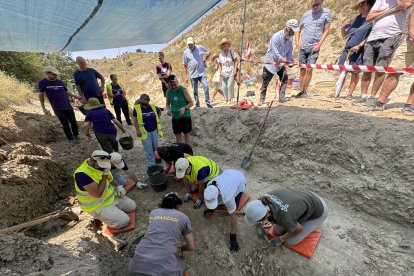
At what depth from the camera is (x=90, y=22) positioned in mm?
3094

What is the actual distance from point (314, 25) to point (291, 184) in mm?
3556

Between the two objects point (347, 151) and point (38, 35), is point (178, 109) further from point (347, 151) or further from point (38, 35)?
point (347, 151)

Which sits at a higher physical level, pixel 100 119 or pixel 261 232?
pixel 100 119

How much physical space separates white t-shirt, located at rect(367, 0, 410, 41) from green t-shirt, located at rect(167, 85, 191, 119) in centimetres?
366

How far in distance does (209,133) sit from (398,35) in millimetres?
4084

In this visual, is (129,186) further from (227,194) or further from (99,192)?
(227,194)

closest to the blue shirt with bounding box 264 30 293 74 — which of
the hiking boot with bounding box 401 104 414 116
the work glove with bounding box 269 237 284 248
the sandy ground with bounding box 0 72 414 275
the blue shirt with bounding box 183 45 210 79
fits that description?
the sandy ground with bounding box 0 72 414 275

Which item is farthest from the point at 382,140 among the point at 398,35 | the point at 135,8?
the point at 135,8

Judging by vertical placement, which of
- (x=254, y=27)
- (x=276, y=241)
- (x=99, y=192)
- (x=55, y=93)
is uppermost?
(x=254, y=27)

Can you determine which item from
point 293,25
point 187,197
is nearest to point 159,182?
point 187,197

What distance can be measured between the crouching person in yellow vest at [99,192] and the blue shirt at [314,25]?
15.9ft

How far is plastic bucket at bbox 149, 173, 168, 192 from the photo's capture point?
4.18 m

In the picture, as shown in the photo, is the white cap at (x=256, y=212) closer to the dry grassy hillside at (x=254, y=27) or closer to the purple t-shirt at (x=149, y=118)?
the purple t-shirt at (x=149, y=118)

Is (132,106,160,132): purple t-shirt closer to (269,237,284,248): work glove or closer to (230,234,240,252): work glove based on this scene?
(230,234,240,252): work glove
